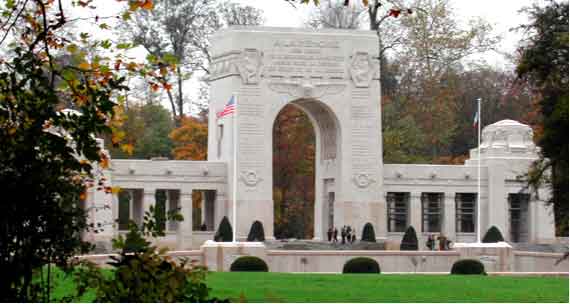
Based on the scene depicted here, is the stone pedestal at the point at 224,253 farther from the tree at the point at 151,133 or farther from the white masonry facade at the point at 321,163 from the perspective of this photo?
the tree at the point at 151,133

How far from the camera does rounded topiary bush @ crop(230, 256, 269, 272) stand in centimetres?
4319

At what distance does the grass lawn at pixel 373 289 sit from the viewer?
26.2 metres

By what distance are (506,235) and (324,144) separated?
903cm

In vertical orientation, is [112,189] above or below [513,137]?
below

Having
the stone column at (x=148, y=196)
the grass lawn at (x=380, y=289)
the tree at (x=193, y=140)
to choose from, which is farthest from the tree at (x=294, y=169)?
the grass lawn at (x=380, y=289)

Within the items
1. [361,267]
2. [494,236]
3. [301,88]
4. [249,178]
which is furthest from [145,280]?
[301,88]

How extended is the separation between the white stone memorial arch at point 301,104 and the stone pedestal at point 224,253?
38.6 ft

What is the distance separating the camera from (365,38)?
62.3 metres

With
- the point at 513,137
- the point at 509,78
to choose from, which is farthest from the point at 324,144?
the point at 509,78

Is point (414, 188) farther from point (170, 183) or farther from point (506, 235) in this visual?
point (170, 183)

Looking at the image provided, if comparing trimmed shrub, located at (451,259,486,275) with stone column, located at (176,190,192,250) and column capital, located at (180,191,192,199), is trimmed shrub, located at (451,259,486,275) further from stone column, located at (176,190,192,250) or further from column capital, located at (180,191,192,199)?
column capital, located at (180,191,192,199)

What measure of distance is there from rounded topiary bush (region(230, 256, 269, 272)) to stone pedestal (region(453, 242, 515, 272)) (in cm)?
895

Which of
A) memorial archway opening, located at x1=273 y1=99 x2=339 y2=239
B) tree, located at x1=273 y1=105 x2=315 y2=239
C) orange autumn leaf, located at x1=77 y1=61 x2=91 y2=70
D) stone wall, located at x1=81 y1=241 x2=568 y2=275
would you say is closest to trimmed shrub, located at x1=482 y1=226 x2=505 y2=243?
stone wall, located at x1=81 y1=241 x2=568 y2=275

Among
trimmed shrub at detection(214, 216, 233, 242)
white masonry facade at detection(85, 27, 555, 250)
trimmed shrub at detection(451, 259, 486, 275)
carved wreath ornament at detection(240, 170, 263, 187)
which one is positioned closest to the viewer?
trimmed shrub at detection(451, 259, 486, 275)
